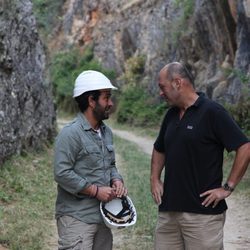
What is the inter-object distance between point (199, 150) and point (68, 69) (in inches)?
1435

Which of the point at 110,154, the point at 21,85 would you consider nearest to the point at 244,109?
the point at 21,85

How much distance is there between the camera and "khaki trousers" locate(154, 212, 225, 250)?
13.1 ft

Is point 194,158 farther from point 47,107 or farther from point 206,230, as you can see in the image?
point 47,107

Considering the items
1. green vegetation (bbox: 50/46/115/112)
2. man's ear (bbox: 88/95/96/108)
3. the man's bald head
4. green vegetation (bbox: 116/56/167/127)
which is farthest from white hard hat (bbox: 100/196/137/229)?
green vegetation (bbox: 50/46/115/112)

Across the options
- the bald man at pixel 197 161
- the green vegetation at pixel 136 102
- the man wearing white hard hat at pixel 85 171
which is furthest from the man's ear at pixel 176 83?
the green vegetation at pixel 136 102

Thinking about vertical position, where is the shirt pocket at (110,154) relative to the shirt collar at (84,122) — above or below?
below

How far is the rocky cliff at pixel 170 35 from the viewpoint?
60.6ft

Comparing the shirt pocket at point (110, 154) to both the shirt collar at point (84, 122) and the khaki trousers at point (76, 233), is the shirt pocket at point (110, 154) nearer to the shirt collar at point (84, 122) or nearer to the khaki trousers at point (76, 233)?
the shirt collar at point (84, 122)

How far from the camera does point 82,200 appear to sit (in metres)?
3.93

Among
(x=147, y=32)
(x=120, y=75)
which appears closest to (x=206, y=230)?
(x=147, y=32)

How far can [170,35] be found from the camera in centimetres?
2816

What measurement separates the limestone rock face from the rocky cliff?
18.5 feet

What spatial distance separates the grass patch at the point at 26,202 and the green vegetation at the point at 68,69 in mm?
24460

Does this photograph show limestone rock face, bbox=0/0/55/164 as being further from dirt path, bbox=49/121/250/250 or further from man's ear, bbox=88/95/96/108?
man's ear, bbox=88/95/96/108
